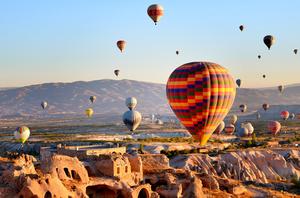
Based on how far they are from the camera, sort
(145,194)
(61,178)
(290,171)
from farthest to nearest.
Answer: (290,171) → (145,194) → (61,178)

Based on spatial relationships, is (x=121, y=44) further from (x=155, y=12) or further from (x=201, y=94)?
(x=201, y=94)

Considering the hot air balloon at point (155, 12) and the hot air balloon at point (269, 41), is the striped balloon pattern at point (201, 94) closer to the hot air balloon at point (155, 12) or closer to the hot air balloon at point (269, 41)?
the hot air balloon at point (155, 12)

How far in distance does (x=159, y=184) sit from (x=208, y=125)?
7.01m

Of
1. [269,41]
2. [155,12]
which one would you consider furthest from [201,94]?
[269,41]

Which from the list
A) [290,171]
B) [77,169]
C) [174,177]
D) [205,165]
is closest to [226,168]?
[205,165]

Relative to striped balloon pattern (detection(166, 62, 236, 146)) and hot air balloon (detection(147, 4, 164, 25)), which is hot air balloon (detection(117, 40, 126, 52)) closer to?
hot air balloon (detection(147, 4, 164, 25))

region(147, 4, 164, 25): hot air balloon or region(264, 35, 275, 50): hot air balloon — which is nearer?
region(147, 4, 164, 25): hot air balloon

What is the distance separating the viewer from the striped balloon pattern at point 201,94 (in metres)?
49.7

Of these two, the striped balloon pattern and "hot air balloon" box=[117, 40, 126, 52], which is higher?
"hot air balloon" box=[117, 40, 126, 52]

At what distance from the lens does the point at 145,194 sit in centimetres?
4584

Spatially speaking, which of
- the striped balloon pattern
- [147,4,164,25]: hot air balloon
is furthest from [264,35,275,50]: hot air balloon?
the striped balloon pattern

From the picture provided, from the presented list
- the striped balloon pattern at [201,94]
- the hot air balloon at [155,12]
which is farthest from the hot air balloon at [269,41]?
the striped balloon pattern at [201,94]

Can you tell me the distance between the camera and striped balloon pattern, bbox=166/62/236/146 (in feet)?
163

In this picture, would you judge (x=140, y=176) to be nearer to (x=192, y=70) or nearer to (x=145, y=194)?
(x=145, y=194)
